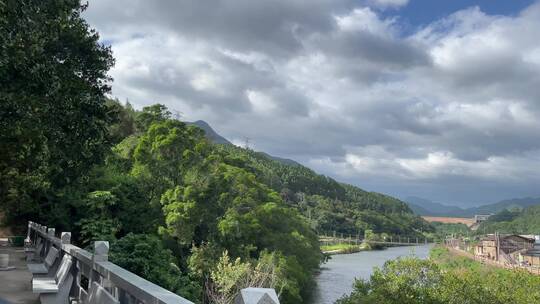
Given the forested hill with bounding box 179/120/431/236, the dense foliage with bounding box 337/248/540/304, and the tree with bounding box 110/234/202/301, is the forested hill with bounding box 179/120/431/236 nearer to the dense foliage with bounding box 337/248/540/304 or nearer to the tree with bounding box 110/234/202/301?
the dense foliage with bounding box 337/248/540/304

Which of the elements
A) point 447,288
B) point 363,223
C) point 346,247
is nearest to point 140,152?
point 447,288

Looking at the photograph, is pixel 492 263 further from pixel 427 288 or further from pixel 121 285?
pixel 121 285

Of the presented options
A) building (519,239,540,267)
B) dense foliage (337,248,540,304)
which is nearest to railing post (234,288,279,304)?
dense foliage (337,248,540,304)

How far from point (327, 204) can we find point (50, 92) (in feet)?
433

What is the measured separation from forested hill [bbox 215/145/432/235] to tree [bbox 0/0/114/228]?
10061 centimetres

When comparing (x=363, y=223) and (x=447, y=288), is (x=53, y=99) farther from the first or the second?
(x=363, y=223)

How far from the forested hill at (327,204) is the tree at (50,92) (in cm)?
10061

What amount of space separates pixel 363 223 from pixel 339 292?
308ft

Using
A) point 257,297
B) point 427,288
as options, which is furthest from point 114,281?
point 427,288

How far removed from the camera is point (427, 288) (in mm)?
30141

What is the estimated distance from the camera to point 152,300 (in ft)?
9.53

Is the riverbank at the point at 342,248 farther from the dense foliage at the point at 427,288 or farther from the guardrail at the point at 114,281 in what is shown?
the guardrail at the point at 114,281

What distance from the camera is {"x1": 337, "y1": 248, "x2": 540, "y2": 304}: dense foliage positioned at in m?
26.6

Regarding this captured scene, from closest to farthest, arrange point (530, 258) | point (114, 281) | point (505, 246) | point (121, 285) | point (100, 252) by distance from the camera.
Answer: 1. point (121, 285)
2. point (114, 281)
3. point (100, 252)
4. point (530, 258)
5. point (505, 246)
